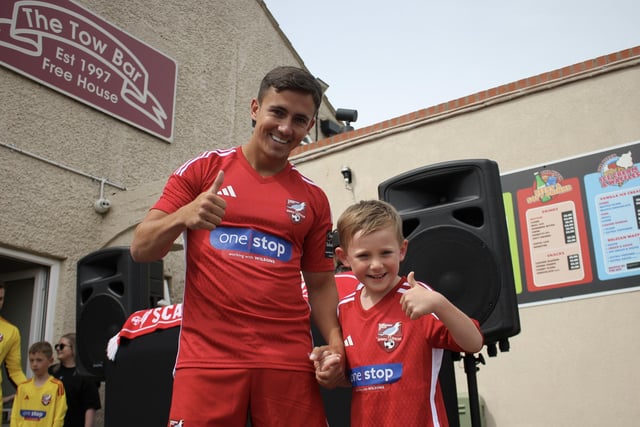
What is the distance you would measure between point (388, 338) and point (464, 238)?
0.81m

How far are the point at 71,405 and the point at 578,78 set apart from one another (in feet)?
16.4

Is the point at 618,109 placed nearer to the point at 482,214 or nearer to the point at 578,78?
the point at 578,78

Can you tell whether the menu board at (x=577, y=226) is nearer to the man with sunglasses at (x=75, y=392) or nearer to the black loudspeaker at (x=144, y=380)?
the black loudspeaker at (x=144, y=380)

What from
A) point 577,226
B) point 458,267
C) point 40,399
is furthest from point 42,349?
point 577,226

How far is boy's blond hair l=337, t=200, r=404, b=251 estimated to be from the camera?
6.02 feet

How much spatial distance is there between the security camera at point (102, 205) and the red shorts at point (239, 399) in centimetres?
545

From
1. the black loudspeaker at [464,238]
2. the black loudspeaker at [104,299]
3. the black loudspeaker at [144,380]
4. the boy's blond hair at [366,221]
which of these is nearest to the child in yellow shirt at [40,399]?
the black loudspeaker at [104,299]

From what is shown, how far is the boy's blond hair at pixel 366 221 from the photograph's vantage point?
6.02 feet

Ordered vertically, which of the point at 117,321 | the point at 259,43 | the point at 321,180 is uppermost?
the point at 259,43

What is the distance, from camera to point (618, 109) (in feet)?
15.6

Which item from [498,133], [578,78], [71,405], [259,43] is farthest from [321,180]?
[259,43]

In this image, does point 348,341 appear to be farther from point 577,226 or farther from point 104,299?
point 577,226

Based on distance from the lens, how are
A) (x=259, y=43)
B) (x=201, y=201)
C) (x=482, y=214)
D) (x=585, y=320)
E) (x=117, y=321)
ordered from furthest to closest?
(x=259, y=43)
(x=585, y=320)
(x=117, y=321)
(x=482, y=214)
(x=201, y=201)

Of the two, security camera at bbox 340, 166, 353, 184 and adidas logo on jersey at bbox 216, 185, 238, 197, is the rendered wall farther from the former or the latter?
adidas logo on jersey at bbox 216, 185, 238, 197
